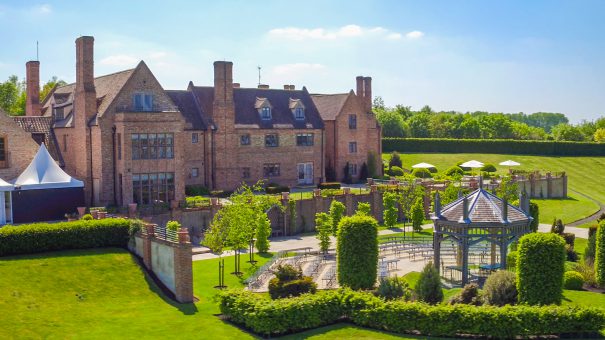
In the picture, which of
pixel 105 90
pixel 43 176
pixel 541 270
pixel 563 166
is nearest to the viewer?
pixel 541 270

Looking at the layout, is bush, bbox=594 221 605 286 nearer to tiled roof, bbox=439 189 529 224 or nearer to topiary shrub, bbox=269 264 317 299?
tiled roof, bbox=439 189 529 224

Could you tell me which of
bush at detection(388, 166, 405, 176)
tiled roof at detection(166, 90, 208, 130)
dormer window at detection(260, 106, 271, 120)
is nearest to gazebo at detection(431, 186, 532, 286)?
tiled roof at detection(166, 90, 208, 130)

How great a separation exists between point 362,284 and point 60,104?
3198 cm

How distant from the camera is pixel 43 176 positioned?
4262cm

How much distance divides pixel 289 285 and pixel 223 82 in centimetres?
3269

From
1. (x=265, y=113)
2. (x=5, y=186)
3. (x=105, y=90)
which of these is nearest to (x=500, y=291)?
(x=5, y=186)

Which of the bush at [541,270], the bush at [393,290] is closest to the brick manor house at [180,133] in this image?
the bush at [393,290]

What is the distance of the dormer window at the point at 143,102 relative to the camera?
158 ft

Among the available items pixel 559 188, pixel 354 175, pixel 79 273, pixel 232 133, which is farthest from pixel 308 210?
pixel 559 188

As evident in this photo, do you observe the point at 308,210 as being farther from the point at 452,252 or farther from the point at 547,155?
the point at 547,155

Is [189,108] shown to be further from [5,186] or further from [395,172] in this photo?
[395,172]

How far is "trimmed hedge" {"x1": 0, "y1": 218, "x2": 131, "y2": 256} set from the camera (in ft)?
103

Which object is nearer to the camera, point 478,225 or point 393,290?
point 393,290

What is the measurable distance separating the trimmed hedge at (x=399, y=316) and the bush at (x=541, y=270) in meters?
1.95
